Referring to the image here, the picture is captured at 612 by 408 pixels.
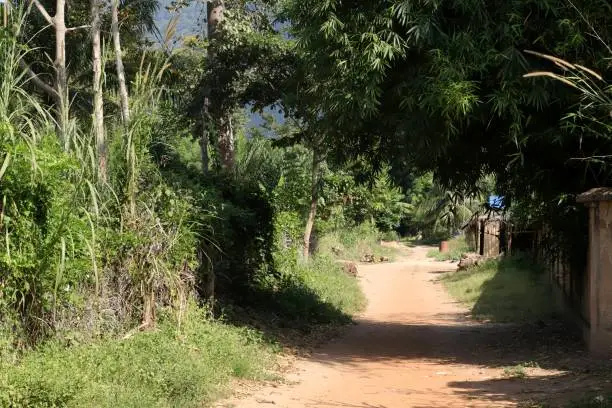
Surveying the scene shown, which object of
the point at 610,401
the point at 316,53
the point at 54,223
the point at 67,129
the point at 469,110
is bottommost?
the point at 610,401

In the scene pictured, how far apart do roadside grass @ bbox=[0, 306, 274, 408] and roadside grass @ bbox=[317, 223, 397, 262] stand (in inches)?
1205

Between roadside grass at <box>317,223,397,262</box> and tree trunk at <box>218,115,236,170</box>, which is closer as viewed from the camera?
tree trunk at <box>218,115,236,170</box>

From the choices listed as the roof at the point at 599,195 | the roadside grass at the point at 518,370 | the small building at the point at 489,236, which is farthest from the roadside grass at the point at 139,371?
the small building at the point at 489,236

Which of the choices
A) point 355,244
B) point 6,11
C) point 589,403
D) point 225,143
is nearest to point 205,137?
point 225,143

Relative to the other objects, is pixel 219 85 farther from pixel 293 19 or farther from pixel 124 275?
pixel 124 275

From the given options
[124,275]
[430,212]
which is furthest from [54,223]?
[430,212]

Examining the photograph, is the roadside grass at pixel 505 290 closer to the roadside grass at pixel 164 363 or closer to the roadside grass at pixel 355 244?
the roadside grass at pixel 164 363

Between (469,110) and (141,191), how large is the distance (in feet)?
14.8

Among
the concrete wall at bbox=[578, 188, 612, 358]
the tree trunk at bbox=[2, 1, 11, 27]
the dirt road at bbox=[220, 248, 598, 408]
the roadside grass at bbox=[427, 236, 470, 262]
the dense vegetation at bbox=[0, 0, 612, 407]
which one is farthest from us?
the roadside grass at bbox=[427, 236, 470, 262]

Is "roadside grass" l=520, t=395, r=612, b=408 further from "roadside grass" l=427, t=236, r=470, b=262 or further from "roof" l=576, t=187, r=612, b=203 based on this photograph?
"roadside grass" l=427, t=236, r=470, b=262

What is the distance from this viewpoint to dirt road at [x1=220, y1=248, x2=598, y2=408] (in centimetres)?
840

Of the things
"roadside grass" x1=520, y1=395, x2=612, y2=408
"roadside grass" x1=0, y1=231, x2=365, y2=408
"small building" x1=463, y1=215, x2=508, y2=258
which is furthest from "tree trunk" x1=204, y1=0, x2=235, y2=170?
"small building" x1=463, y1=215, x2=508, y2=258

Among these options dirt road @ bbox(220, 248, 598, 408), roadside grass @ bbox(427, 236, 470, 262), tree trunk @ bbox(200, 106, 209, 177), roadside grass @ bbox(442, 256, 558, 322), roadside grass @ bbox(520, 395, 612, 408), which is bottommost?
dirt road @ bbox(220, 248, 598, 408)

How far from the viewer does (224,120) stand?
1789cm
